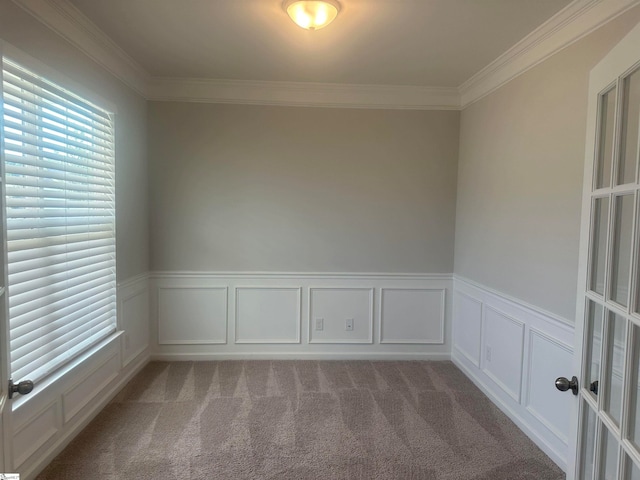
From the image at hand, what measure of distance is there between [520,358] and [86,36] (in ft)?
11.8

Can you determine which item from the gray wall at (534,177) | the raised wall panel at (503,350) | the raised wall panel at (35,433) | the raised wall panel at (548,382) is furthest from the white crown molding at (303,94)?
the raised wall panel at (35,433)

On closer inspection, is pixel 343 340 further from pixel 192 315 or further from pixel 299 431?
pixel 192 315

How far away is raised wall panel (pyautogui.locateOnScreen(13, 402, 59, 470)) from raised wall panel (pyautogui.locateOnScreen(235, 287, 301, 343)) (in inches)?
66.1

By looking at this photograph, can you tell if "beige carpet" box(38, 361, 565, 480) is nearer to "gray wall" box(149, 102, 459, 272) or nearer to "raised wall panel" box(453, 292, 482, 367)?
"raised wall panel" box(453, 292, 482, 367)

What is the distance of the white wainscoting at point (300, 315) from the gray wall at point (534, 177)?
72 centimetres

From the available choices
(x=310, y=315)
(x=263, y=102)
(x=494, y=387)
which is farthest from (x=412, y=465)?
(x=263, y=102)

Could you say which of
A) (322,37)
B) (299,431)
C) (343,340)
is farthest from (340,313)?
(322,37)

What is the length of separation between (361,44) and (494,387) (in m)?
2.74

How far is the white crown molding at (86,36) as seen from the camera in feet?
6.73

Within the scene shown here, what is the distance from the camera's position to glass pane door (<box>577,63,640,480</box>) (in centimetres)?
106

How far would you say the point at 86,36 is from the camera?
244 cm

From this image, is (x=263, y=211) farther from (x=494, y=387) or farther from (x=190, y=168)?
(x=494, y=387)

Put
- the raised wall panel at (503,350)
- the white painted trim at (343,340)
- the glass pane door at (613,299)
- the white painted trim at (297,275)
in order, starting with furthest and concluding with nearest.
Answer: the white painted trim at (343,340), the white painted trim at (297,275), the raised wall panel at (503,350), the glass pane door at (613,299)

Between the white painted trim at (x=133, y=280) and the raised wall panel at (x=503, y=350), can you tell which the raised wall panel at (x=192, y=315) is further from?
the raised wall panel at (x=503, y=350)
